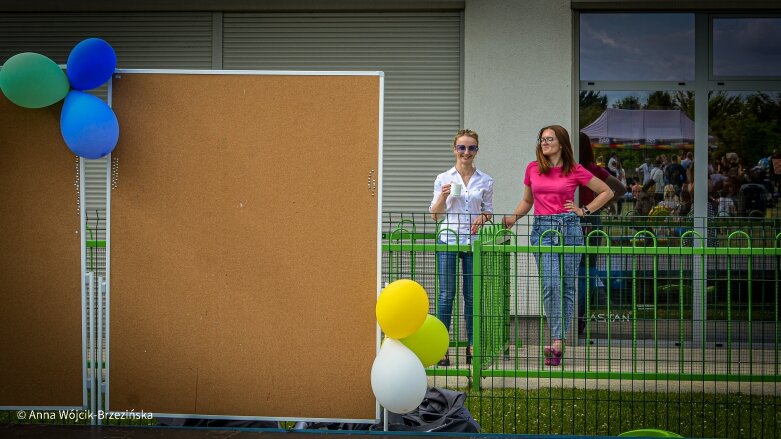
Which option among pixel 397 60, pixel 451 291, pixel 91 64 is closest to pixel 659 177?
pixel 397 60

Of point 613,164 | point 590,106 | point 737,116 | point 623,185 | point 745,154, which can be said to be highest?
point 590,106

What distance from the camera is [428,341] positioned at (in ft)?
16.5

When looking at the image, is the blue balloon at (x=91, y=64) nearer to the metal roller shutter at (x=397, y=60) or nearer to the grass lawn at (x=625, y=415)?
the grass lawn at (x=625, y=415)

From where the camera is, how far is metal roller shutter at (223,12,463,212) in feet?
33.3

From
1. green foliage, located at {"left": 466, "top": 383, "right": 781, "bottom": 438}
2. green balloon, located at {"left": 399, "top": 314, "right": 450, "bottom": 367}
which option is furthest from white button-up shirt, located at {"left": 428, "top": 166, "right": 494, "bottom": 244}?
green balloon, located at {"left": 399, "top": 314, "right": 450, "bottom": 367}

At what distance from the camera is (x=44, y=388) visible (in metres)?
4.96

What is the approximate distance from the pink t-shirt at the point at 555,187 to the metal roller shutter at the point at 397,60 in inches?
104

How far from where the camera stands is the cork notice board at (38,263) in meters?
4.93

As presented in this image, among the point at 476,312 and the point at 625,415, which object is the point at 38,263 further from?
the point at 625,415

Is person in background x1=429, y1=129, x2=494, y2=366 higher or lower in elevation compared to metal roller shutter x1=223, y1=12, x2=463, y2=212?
lower

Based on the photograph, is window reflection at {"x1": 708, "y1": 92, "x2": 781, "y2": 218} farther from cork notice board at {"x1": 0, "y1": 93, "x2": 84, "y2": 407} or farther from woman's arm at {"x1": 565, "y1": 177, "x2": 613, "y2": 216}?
cork notice board at {"x1": 0, "y1": 93, "x2": 84, "y2": 407}

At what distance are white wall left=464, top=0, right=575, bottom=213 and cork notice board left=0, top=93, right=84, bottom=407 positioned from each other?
5718 millimetres

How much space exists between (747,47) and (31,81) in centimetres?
765

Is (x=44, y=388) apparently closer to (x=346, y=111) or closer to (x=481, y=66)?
(x=346, y=111)
